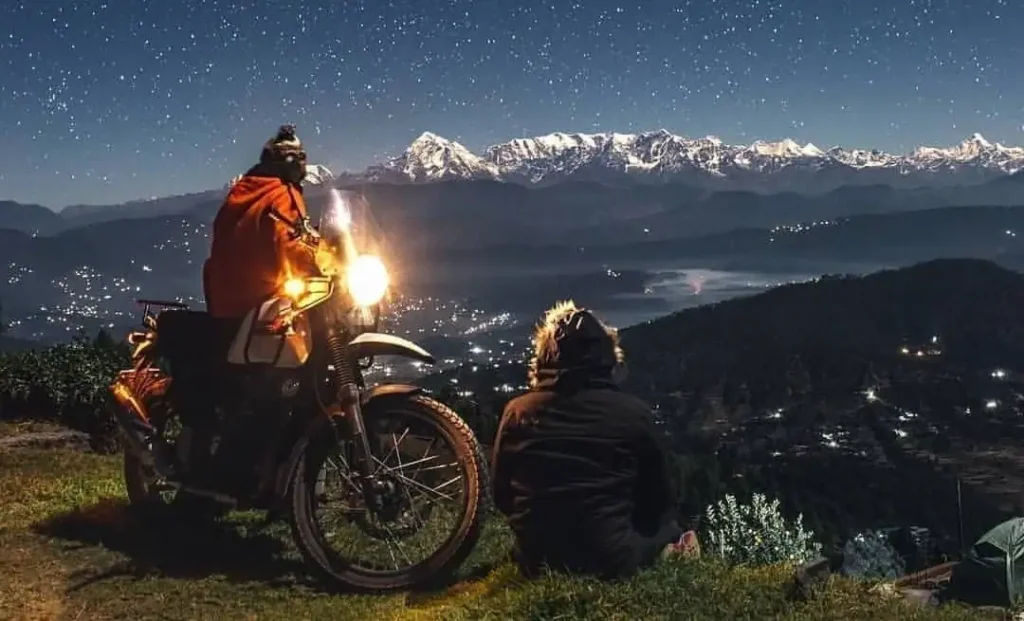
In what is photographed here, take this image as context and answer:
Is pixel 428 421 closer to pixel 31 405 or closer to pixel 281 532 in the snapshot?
pixel 281 532

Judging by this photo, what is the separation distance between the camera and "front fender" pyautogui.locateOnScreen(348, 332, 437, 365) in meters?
6.95

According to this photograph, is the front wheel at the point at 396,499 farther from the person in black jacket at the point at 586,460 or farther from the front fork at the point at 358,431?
the person in black jacket at the point at 586,460

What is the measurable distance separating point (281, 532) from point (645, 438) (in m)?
4.11

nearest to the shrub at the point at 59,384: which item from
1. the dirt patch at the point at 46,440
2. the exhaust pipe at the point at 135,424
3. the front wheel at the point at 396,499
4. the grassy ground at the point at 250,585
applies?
the dirt patch at the point at 46,440

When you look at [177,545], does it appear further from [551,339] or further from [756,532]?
[756,532]

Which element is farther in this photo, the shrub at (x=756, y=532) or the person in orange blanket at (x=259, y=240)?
the shrub at (x=756, y=532)

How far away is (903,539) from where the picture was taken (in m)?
96.4

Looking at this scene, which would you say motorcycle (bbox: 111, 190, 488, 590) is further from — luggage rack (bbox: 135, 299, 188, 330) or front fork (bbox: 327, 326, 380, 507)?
luggage rack (bbox: 135, 299, 188, 330)

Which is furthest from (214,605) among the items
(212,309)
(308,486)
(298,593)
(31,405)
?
(31,405)

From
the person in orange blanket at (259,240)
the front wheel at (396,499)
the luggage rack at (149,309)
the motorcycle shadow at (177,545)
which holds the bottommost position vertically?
the motorcycle shadow at (177,545)

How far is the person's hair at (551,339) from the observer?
19.5ft

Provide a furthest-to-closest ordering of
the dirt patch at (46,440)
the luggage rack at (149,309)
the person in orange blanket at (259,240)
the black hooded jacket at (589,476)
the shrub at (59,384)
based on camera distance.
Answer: the shrub at (59,384) < the dirt patch at (46,440) < the luggage rack at (149,309) < the person in orange blanket at (259,240) < the black hooded jacket at (589,476)

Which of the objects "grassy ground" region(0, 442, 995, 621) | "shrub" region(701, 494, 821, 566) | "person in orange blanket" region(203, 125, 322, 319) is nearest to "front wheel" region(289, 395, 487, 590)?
"grassy ground" region(0, 442, 995, 621)

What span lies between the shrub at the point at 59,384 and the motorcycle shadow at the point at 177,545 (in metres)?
6.31
